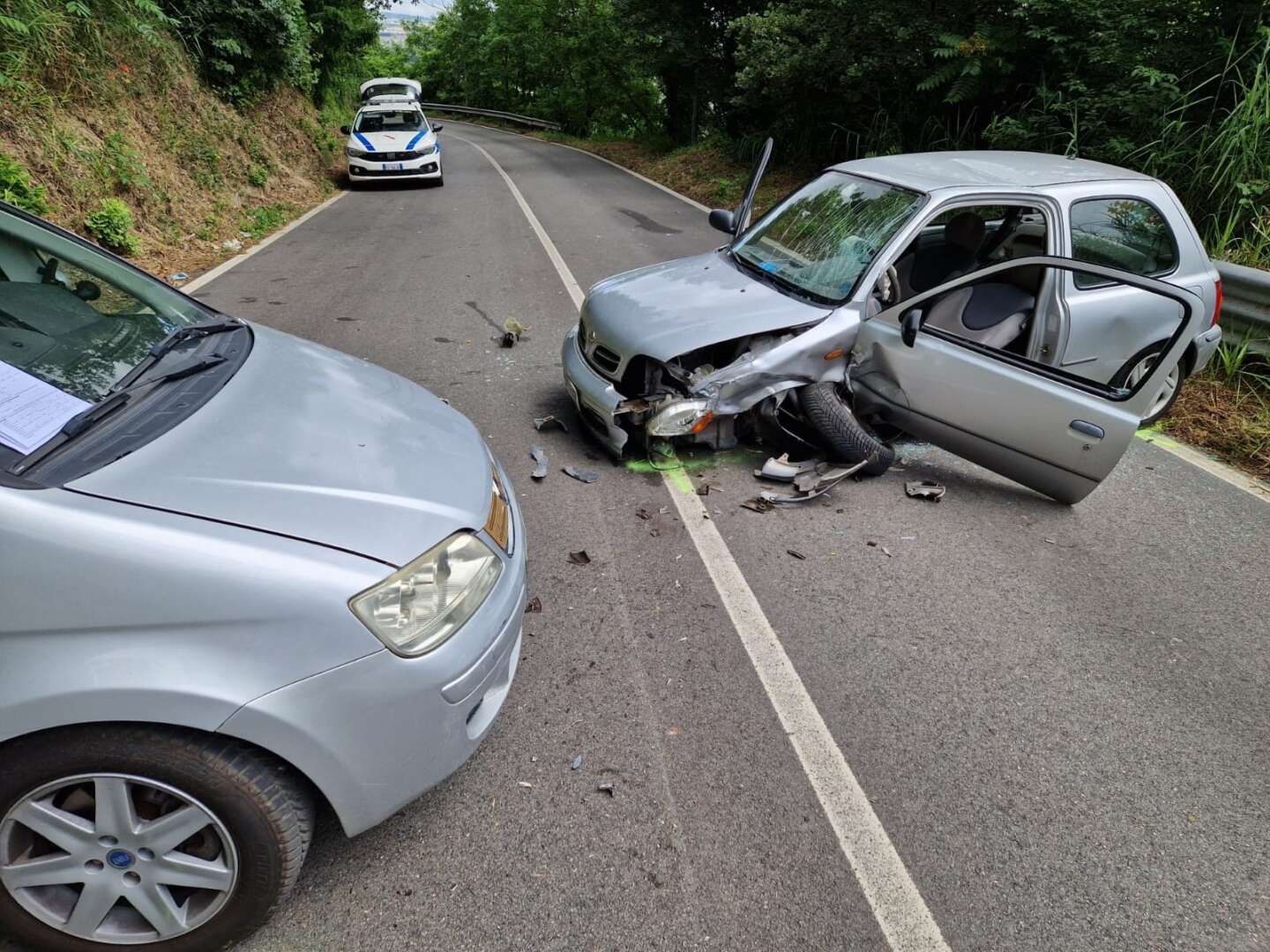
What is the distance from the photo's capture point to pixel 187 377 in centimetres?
271

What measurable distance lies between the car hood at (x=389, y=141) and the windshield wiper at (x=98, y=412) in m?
15.1

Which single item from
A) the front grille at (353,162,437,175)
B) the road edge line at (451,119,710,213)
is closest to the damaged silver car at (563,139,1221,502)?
the road edge line at (451,119,710,213)

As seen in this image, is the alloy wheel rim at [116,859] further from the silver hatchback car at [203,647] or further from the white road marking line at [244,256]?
the white road marking line at [244,256]

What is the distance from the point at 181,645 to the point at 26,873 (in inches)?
28.6

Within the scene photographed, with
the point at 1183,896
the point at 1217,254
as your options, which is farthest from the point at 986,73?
the point at 1183,896

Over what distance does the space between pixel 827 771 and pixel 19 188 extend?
32.6 ft

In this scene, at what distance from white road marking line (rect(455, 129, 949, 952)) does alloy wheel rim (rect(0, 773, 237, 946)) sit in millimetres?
1821

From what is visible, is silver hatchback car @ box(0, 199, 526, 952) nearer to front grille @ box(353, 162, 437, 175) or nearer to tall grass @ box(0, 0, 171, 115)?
tall grass @ box(0, 0, 171, 115)

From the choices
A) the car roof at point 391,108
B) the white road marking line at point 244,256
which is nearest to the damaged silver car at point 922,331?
the white road marking line at point 244,256

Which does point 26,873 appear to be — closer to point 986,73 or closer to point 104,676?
point 104,676

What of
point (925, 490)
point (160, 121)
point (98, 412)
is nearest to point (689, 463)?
point (925, 490)

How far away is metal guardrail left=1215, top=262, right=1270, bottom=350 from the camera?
6184 millimetres

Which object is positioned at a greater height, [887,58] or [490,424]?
[887,58]

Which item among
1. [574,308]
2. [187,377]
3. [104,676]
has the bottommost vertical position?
[574,308]
